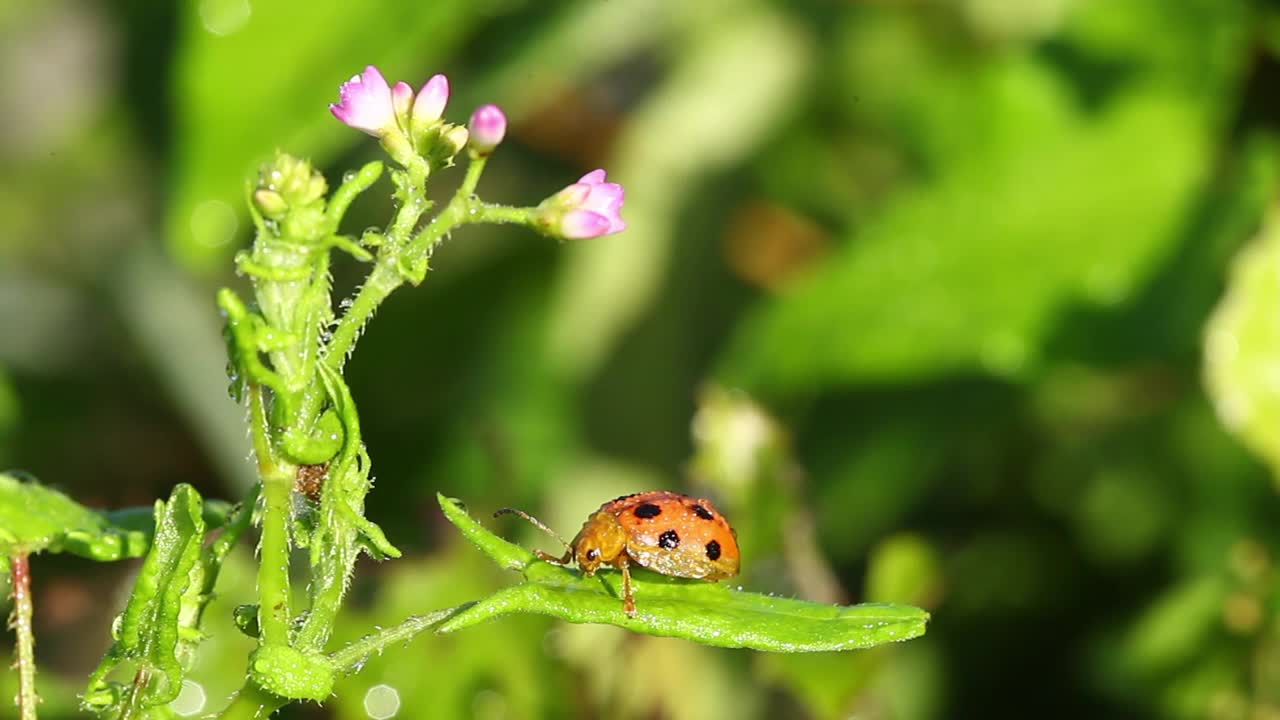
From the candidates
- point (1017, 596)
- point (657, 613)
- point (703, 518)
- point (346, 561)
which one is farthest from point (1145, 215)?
point (346, 561)

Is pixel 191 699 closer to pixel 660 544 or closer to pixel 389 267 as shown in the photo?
pixel 660 544

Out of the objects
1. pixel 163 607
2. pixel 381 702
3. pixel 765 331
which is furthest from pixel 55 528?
pixel 765 331

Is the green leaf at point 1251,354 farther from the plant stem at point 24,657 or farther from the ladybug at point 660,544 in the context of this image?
the plant stem at point 24,657

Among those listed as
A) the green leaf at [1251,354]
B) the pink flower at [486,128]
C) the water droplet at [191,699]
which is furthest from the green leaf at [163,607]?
the green leaf at [1251,354]

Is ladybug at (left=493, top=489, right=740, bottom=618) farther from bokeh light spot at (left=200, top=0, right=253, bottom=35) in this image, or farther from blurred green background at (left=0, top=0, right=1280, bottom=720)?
bokeh light spot at (left=200, top=0, right=253, bottom=35)

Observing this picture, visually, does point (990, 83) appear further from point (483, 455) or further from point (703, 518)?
point (703, 518)


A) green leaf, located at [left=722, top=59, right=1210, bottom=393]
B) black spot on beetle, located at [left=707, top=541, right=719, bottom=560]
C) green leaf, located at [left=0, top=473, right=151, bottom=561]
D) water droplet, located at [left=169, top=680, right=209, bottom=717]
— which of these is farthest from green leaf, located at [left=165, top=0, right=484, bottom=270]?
black spot on beetle, located at [left=707, top=541, right=719, bottom=560]
